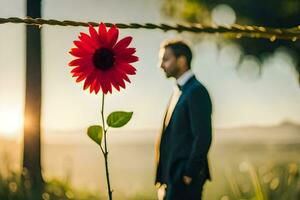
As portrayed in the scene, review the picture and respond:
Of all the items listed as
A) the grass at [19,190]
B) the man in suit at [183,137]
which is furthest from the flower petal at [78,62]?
the grass at [19,190]

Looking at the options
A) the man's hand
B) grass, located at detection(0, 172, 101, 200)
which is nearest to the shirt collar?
the man's hand

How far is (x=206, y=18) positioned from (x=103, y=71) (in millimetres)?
10369

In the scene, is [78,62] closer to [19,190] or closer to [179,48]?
[179,48]

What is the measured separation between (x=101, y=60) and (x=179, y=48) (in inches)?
108

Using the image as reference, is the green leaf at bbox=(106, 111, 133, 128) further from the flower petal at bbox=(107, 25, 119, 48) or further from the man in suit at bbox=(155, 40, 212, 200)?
the man in suit at bbox=(155, 40, 212, 200)

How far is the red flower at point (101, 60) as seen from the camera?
1.04m

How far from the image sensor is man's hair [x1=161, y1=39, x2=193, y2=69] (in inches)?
150

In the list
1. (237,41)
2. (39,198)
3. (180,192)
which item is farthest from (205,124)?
(237,41)

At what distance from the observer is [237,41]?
11875 mm

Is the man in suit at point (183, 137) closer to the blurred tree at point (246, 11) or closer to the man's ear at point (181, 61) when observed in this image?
the man's ear at point (181, 61)

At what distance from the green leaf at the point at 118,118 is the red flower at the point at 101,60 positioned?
37mm

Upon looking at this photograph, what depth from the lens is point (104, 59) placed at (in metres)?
1.06

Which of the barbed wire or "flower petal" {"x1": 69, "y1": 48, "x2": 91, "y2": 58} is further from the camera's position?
"flower petal" {"x1": 69, "y1": 48, "x2": 91, "y2": 58}

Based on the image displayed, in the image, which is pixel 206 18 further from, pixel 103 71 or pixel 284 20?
pixel 103 71
